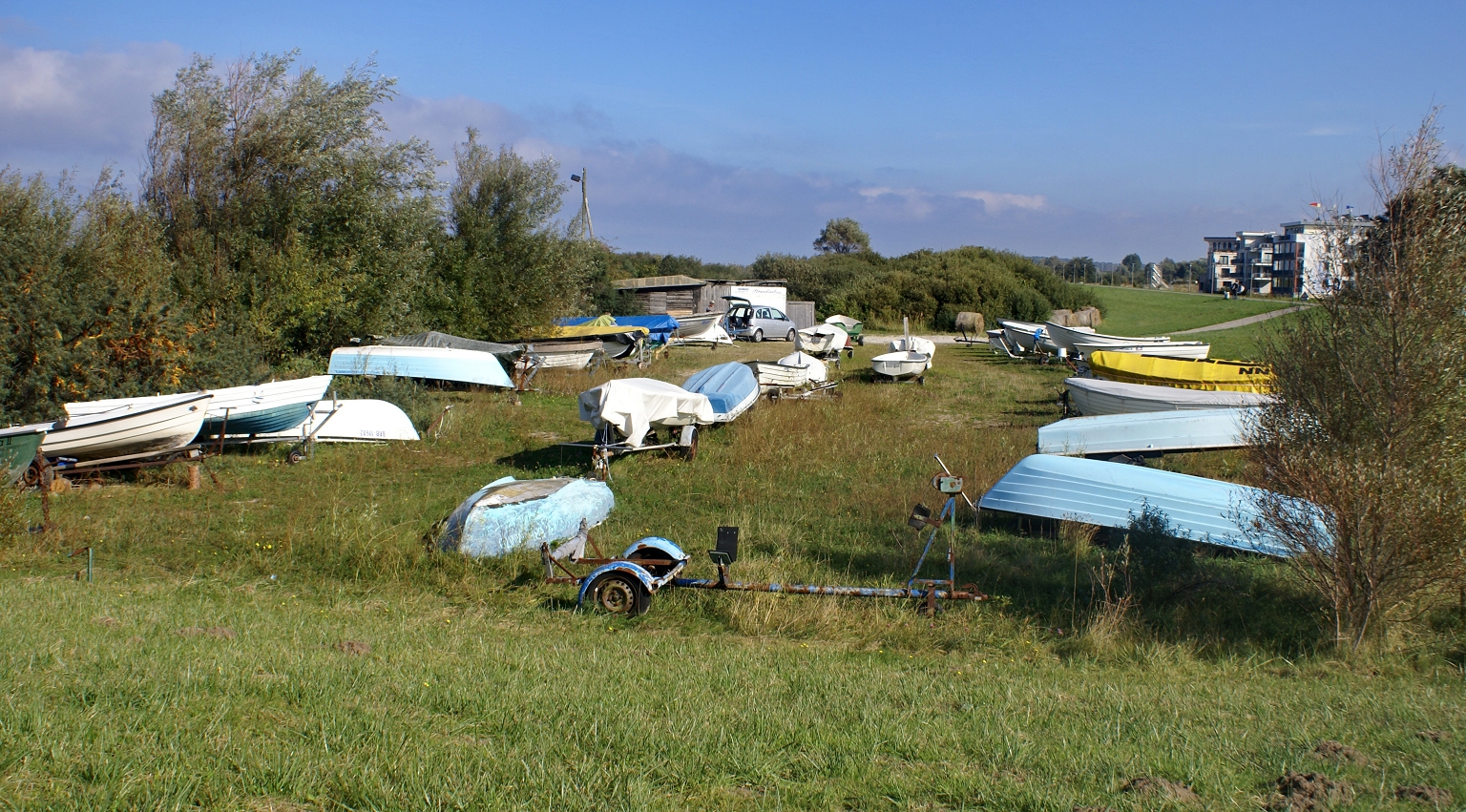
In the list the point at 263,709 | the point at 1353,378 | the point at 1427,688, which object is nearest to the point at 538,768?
the point at 263,709

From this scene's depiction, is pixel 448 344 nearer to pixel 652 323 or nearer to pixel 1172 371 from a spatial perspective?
pixel 652 323

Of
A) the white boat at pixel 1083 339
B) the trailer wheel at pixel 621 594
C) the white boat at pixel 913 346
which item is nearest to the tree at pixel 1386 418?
the trailer wheel at pixel 621 594

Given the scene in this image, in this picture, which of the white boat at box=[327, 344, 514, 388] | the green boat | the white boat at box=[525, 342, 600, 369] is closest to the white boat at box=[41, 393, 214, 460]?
the green boat

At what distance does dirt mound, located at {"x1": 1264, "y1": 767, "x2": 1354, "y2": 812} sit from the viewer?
3339 mm

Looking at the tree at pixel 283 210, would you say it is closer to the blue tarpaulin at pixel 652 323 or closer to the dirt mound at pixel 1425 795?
the blue tarpaulin at pixel 652 323

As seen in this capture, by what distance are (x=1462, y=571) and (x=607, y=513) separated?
7.73 m

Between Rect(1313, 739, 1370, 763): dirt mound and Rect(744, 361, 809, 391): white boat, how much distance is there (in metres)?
15.4

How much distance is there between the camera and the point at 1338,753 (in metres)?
3.92

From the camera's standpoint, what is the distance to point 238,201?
20641 mm

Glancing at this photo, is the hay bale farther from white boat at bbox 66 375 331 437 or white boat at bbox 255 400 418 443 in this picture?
white boat at bbox 66 375 331 437

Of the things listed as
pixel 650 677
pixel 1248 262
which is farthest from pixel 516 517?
pixel 1248 262

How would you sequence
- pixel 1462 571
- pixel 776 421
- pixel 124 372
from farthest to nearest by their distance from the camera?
pixel 776 421 → pixel 124 372 → pixel 1462 571

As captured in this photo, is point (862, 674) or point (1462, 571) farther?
point (1462, 571)

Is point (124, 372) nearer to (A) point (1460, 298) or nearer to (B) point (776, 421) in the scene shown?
(B) point (776, 421)
